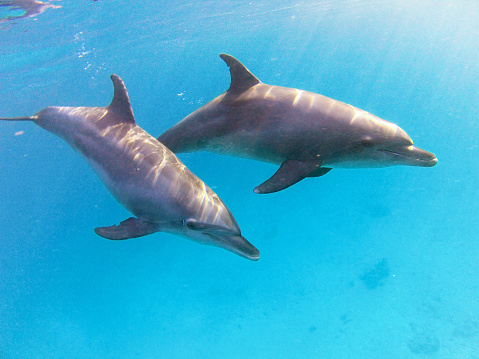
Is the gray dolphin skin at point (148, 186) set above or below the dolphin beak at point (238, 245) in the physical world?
above

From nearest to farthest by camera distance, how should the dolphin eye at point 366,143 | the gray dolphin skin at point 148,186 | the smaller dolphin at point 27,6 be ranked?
the gray dolphin skin at point 148,186
the dolphin eye at point 366,143
the smaller dolphin at point 27,6

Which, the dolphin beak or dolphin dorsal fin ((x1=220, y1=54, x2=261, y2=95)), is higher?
dolphin dorsal fin ((x1=220, y1=54, x2=261, y2=95))

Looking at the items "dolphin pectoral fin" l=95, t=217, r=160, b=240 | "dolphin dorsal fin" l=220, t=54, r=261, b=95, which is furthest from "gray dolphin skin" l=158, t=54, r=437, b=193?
"dolphin pectoral fin" l=95, t=217, r=160, b=240

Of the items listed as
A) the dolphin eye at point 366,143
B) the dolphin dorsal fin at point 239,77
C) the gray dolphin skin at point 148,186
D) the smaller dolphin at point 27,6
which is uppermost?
the smaller dolphin at point 27,6

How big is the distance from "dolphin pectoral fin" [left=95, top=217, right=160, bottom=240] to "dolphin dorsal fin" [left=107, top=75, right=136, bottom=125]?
1.86 meters

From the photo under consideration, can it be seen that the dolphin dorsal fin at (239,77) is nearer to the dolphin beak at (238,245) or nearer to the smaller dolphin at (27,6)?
the dolphin beak at (238,245)

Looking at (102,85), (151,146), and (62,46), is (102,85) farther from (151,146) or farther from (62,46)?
(151,146)

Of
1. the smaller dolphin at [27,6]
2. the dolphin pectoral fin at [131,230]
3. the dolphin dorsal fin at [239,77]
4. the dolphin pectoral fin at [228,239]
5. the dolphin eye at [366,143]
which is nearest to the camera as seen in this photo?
the dolphin pectoral fin at [228,239]

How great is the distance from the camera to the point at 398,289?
10750mm

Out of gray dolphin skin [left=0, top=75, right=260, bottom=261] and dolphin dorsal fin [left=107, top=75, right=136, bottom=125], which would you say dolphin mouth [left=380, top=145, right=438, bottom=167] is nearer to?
gray dolphin skin [left=0, top=75, right=260, bottom=261]

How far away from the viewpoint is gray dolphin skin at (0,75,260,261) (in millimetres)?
3912

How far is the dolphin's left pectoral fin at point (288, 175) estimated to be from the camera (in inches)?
167

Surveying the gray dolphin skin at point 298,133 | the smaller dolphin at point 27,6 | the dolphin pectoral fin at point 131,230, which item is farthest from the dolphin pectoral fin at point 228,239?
the smaller dolphin at point 27,6

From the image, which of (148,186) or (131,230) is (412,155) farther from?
(131,230)
